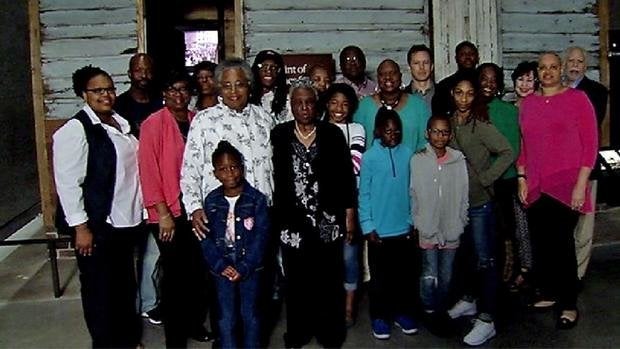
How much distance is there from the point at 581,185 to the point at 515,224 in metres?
0.75

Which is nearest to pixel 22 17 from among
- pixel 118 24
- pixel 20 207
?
pixel 20 207

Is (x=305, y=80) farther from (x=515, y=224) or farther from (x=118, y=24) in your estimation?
(x=118, y=24)

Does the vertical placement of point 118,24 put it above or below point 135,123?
above

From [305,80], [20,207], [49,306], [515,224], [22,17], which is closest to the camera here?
[305,80]

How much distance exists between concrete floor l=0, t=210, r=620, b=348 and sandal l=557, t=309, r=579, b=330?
4 centimetres

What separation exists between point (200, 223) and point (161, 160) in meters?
0.47

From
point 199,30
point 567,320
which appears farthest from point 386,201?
point 199,30

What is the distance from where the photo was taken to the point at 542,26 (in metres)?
7.64

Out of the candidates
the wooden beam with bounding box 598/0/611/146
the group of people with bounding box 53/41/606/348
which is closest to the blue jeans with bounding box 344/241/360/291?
the group of people with bounding box 53/41/606/348

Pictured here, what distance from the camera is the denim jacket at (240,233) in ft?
13.6

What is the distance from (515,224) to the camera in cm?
526

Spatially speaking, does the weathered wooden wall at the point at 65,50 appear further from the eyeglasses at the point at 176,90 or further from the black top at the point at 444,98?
the black top at the point at 444,98

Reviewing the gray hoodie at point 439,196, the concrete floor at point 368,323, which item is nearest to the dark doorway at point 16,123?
the concrete floor at point 368,323

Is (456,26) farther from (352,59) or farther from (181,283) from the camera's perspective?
(181,283)
